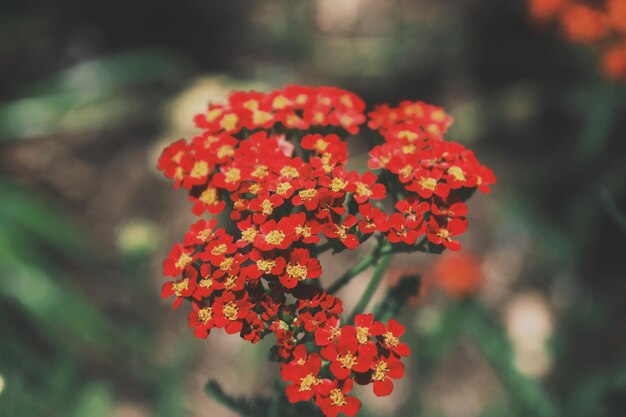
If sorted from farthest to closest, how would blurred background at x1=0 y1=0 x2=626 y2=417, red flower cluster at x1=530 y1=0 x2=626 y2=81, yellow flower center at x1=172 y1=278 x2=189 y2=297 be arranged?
red flower cluster at x1=530 y1=0 x2=626 y2=81 → blurred background at x1=0 y1=0 x2=626 y2=417 → yellow flower center at x1=172 y1=278 x2=189 y2=297

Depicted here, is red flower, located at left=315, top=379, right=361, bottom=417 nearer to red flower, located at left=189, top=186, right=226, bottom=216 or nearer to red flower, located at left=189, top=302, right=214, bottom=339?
red flower, located at left=189, top=302, right=214, bottom=339

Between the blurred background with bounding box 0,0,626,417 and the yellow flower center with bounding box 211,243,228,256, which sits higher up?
the blurred background with bounding box 0,0,626,417

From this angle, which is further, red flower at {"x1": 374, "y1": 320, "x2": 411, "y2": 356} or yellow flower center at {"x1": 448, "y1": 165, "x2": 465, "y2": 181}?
yellow flower center at {"x1": 448, "y1": 165, "x2": 465, "y2": 181}

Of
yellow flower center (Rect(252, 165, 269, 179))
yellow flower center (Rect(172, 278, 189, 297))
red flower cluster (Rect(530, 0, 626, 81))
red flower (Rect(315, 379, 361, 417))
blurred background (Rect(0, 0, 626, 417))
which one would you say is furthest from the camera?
red flower cluster (Rect(530, 0, 626, 81))

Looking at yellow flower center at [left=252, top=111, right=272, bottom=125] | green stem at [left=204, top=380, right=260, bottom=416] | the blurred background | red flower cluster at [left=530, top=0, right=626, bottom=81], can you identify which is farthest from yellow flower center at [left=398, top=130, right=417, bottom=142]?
red flower cluster at [left=530, top=0, right=626, bottom=81]

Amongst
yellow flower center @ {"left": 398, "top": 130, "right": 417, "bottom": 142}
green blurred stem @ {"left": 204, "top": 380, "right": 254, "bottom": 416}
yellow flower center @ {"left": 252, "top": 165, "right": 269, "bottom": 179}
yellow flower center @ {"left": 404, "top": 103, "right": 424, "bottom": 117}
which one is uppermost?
yellow flower center @ {"left": 404, "top": 103, "right": 424, "bottom": 117}

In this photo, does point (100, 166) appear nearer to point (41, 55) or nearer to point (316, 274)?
point (41, 55)

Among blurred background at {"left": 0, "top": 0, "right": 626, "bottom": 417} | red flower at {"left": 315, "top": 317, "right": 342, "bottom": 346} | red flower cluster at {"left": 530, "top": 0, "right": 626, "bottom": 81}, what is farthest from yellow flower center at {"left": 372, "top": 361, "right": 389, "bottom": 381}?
red flower cluster at {"left": 530, "top": 0, "right": 626, "bottom": 81}
